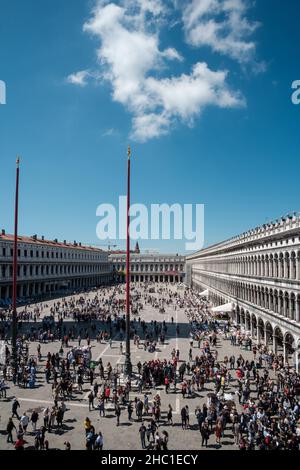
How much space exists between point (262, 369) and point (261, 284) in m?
10.0

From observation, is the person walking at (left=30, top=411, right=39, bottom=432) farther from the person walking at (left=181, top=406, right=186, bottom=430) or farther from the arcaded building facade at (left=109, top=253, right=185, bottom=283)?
the arcaded building facade at (left=109, top=253, right=185, bottom=283)

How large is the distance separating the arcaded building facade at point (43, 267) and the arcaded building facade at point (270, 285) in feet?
137

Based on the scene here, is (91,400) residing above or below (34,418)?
below

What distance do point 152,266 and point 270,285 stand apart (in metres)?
135

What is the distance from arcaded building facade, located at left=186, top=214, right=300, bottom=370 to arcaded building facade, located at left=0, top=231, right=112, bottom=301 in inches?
1638

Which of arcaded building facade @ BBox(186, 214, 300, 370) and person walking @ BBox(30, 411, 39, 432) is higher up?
arcaded building facade @ BBox(186, 214, 300, 370)

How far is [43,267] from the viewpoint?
278 ft

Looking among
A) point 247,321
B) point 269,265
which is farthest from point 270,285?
point 247,321

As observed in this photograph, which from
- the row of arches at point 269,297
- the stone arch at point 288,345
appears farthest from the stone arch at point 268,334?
the stone arch at point 288,345

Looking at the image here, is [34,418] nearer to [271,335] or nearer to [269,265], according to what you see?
[271,335]

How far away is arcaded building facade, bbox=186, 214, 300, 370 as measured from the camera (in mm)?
27047

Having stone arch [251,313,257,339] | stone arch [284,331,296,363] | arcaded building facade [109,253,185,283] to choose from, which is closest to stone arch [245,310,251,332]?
stone arch [251,313,257,339]
